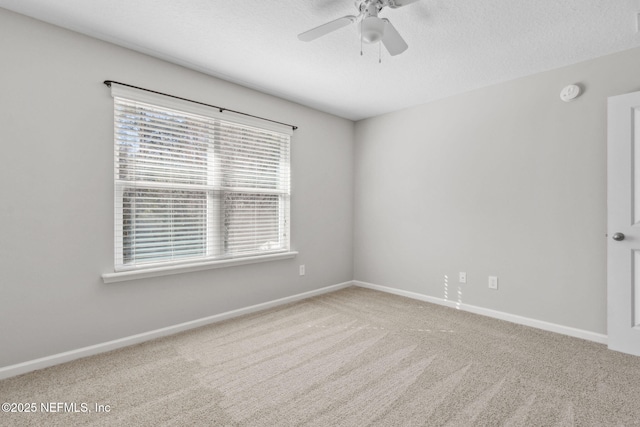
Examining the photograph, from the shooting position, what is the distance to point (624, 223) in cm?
240

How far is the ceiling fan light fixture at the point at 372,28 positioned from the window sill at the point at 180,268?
7.54ft

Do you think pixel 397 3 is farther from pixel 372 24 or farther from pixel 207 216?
pixel 207 216

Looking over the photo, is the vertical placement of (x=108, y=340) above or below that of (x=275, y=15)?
below

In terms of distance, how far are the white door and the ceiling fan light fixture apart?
80.3 inches

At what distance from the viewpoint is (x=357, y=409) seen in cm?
175

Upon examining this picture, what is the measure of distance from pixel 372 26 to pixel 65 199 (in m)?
2.37

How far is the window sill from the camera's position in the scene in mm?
2439

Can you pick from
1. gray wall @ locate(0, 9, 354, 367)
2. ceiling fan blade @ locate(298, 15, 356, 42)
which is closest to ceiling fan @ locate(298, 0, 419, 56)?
ceiling fan blade @ locate(298, 15, 356, 42)

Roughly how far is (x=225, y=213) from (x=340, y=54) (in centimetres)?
180

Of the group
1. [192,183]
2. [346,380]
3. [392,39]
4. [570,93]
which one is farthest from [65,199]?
[570,93]

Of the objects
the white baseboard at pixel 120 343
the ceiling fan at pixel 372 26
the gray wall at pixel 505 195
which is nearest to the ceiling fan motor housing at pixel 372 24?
the ceiling fan at pixel 372 26

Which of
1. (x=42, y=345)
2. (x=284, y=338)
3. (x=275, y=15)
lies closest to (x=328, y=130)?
(x=275, y=15)

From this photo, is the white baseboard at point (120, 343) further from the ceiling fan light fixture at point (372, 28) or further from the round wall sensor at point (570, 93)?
the round wall sensor at point (570, 93)

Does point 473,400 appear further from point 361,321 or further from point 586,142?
point 586,142
